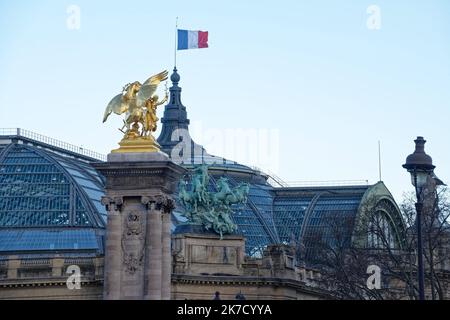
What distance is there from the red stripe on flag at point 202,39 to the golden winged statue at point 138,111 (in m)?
16.1

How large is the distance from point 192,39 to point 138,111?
20218mm

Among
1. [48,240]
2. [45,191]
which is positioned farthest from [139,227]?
[45,191]

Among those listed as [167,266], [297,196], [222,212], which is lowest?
[167,266]

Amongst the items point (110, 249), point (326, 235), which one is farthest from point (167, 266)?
point (326, 235)

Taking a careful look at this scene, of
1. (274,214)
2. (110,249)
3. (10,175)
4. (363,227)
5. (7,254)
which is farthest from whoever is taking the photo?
(274,214)

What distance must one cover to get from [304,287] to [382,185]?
122 ft

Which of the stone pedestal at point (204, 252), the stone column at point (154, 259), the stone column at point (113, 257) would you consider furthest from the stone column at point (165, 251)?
the stone pedestal at point (204, 252)

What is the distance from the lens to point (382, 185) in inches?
5556

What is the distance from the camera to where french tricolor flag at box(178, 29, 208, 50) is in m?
98.1

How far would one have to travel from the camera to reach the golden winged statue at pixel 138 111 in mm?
79938

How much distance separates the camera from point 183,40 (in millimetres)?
98812

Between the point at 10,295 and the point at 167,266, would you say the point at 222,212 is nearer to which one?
the point at 10,295

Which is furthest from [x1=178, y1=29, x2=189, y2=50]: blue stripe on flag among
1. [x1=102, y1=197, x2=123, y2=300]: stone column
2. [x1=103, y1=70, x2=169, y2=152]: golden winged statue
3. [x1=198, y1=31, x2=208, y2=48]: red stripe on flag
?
[x1=102, y1=197, x2=123, y2=300]: stone column

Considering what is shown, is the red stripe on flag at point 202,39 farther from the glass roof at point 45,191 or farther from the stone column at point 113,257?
the stone column at point 113,257
